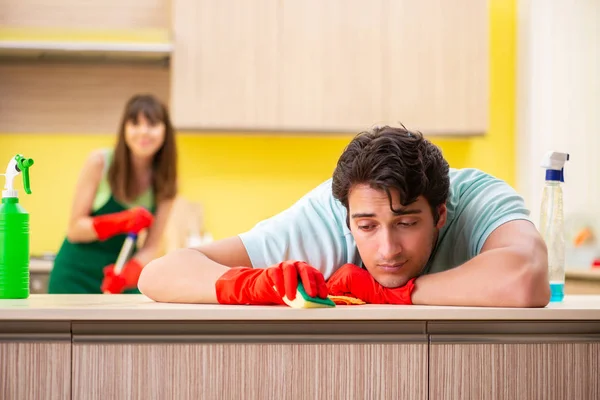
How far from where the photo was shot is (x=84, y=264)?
3.26 meters

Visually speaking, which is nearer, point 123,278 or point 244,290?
point 244,290

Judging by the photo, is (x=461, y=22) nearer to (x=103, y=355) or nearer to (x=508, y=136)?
(x=508, y=136)

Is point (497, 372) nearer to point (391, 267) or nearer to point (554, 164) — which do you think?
point (391, 267)

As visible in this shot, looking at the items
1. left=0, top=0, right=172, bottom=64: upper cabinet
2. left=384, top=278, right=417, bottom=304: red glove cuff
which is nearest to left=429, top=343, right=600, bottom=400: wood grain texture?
left=384, top=278, right=417, bottom=304: red glove cuff

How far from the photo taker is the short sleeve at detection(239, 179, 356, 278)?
1.71 m

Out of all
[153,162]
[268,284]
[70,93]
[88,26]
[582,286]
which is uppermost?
[88,26]

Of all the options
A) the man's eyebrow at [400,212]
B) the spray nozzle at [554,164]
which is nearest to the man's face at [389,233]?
the man's eyebrow at [400,212]

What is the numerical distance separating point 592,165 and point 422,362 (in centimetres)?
265

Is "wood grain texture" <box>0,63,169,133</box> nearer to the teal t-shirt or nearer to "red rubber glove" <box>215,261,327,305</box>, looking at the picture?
the teal t-shirt

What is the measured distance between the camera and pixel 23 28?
4027 millimetres

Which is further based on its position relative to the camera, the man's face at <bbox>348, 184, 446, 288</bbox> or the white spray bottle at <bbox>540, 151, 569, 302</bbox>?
the white spray bottle at <bbox>540, 151, 569, 302</bbox>

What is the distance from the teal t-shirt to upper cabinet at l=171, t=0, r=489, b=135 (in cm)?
214

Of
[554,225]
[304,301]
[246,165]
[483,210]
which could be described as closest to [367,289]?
[304,301]

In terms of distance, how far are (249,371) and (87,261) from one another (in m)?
2.04
